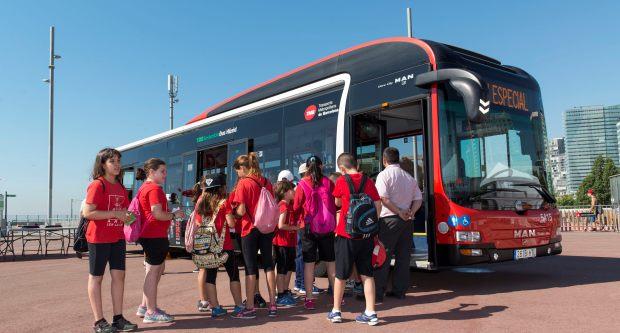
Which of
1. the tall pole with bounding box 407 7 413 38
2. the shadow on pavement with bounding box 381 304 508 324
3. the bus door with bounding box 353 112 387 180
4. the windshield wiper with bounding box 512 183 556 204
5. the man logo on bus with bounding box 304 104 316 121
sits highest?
the tall pole with bounding box 407 7 413 38

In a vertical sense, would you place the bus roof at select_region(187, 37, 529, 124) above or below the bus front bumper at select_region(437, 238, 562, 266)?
above

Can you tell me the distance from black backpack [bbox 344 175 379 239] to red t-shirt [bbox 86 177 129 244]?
229cm

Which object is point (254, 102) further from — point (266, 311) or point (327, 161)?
point (266, 311)

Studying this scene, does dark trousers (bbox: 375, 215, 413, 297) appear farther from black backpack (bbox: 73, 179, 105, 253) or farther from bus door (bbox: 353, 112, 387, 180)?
black backpack (bbox: 73, 179, 105, 253)

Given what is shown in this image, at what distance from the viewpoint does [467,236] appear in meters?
6.13

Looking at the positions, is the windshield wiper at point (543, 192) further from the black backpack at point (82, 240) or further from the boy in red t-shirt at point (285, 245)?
the black backpack at point (82, 240)

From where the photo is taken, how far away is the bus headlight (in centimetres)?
611

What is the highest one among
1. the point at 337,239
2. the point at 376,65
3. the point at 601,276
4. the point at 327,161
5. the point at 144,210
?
the point at 376,65

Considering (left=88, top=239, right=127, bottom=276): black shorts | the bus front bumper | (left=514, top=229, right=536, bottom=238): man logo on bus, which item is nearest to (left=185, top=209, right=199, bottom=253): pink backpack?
(left=88, top=239, right=127, bottom=276): black shorts

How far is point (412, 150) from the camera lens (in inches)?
322

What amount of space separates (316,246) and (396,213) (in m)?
1.09

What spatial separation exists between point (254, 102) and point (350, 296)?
4.71m

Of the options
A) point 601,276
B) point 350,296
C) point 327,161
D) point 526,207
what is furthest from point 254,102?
point 601,276

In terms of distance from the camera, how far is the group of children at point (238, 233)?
487 centimetres
